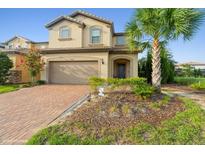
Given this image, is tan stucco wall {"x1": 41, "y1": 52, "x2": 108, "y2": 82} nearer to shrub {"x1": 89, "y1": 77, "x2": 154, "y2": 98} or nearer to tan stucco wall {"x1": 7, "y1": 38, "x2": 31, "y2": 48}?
shrub {"x1": 89, "y1": 77, "x2": 154, "y2": 98}

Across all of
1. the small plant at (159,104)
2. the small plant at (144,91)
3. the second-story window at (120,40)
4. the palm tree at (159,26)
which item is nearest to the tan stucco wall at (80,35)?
the second-story window at (120,40)

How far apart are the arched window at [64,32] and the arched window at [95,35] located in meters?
2.48

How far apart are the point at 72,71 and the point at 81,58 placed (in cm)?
168

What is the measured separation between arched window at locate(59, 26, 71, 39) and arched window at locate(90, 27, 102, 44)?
2.48 metres

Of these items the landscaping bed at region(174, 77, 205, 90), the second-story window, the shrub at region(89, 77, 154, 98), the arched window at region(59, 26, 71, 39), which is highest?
the arched window at region(59, 26, 71, 39)

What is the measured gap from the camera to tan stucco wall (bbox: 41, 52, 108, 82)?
16.3 meters

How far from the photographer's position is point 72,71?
17.3 meters

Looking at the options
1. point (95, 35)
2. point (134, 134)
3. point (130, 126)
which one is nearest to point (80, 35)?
point (95, 35)

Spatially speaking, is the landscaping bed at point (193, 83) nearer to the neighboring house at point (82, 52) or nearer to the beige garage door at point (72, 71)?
the neighboring house at point (82, 52)

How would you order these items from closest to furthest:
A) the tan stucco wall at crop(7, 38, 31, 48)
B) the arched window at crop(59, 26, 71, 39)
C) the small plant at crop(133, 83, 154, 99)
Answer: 1. the small plant at crop(133, 83, 154, 99)
2. the arched window at crop(59, 26, 71, 39)
3. the tan stucco wall at crop(7, 38, 31, 48)

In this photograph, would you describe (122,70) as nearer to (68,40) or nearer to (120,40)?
(120,40)

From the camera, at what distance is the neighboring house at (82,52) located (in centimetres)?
1666

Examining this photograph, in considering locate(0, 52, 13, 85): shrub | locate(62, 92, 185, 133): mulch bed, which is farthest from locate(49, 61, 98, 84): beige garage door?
locate(62, 92, 185, 133): mulch bed
